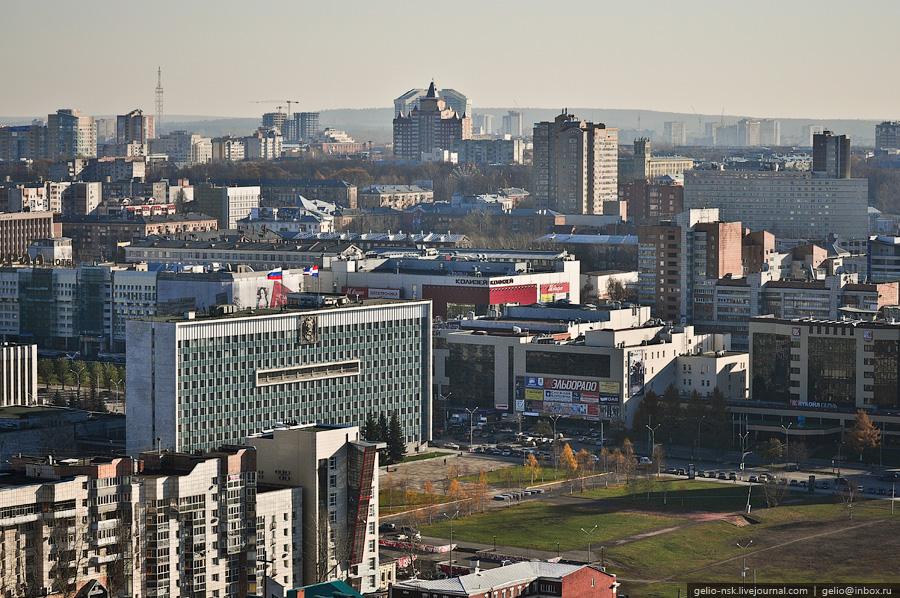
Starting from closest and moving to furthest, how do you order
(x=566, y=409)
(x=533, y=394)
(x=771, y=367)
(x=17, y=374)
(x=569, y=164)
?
(x=17, y=374), (x=566, y=409), (x=771, y=367), (x=533, y=394), (x=569, y=164)

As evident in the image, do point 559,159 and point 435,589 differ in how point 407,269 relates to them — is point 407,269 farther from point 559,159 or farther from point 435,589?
point 559,159

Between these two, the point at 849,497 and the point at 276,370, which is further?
the point at 276,370

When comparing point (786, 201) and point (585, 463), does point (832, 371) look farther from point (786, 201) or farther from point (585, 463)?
point (786, 201)

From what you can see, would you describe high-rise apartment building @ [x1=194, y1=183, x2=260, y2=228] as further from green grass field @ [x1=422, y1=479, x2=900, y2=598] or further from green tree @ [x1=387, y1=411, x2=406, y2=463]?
green grass field @ [x1=422, y1=479, x2=900, y2=598]

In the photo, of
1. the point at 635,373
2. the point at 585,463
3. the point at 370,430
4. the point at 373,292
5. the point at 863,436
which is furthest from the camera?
the point at 373,292

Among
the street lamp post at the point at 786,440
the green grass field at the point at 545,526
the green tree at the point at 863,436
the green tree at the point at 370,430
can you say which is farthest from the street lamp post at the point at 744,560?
the green tree at the point at 370,430

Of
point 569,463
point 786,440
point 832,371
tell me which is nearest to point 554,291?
point 832,371

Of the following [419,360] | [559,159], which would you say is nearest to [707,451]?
[419,360]
